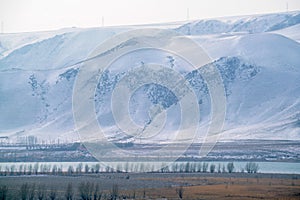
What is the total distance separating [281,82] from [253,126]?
838 inches

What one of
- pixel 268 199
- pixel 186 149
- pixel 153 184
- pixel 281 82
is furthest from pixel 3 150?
pixel 268 199

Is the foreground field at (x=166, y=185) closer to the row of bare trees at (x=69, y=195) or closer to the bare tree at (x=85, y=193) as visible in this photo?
the row of bare trees at (x=69, y=195)

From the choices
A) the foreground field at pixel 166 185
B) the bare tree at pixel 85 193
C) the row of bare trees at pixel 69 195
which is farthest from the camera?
the foreground field at pixel 166 185

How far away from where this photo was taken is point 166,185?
72625 millimetres

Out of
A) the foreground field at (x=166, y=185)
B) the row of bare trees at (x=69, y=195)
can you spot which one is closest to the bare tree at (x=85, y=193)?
the row of bare trees at (x=69, y=195)

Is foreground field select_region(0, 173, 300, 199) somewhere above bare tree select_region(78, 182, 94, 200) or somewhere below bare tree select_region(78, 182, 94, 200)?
below

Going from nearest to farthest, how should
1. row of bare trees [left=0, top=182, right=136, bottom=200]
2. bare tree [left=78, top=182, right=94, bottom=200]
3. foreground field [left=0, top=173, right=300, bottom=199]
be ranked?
row of bare trees [left=0, top=182, right=136, bottom=200], bare tree [left=78, top=182, right=94, bottom=200], foreground field [left=0, top=173, right=300, bottom=199]

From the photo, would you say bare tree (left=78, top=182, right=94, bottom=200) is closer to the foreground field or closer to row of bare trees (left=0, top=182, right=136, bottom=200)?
row of bare trees (left=0, top=182, right=136, bottom=200)

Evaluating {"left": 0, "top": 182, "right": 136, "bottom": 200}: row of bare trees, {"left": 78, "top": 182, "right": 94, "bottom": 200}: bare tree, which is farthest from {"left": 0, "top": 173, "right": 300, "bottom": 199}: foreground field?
{"left": 78, "top": 182, "right": 94, "bottom": 200}: bare tree

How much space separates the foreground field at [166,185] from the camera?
6166cm

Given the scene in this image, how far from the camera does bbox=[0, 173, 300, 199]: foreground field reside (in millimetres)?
61656

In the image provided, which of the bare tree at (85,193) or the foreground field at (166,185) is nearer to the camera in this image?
the bare tree at (85,193)

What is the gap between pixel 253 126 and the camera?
16538 cm

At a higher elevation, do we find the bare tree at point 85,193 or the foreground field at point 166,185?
the bare tree at point 85,193
